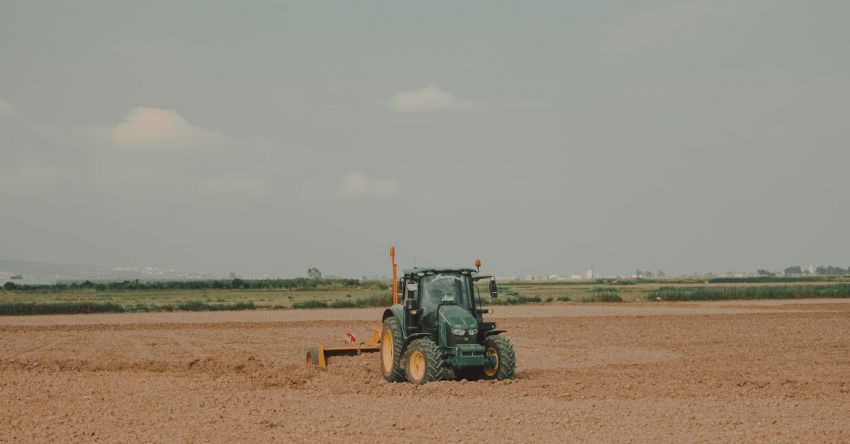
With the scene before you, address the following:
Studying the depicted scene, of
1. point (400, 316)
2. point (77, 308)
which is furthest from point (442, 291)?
point (77, 308)

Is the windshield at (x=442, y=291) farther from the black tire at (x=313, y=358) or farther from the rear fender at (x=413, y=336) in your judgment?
the black tire at (x=313, y=358)

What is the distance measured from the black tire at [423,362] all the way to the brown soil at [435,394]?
0.93 feet

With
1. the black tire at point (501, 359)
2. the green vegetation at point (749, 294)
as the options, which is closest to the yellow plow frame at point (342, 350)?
the black tire at point (501, 359)

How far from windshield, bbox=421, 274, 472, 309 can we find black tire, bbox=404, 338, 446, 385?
914 millimetres

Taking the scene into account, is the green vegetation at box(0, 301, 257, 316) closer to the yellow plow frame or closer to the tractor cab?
the yellow plow frame

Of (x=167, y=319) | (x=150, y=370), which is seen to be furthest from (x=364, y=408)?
(x=167, y=319)

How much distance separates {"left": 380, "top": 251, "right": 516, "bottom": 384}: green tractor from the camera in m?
17.3

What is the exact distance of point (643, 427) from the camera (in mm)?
13039

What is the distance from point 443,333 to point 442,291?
1065 millimetres

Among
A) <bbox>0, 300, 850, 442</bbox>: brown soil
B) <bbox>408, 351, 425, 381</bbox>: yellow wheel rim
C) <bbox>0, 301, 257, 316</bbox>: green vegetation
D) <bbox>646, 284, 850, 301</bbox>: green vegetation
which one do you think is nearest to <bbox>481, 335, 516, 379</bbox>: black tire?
<bbox>0, 300, 850, 442</bbox>: brown soil

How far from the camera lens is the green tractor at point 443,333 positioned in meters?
17.3

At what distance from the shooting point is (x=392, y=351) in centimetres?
1855

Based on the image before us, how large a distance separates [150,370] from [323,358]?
14.8ft

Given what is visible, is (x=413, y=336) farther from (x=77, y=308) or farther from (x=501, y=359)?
(x=77, y=308)
